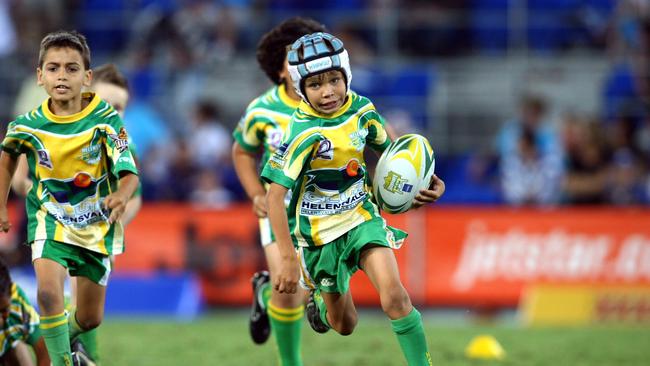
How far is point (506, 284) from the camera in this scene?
14.4 meters

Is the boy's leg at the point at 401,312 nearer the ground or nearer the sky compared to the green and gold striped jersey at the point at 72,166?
nearer the ground

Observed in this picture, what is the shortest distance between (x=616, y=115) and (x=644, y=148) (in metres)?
0.92

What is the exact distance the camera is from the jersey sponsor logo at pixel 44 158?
6992mm

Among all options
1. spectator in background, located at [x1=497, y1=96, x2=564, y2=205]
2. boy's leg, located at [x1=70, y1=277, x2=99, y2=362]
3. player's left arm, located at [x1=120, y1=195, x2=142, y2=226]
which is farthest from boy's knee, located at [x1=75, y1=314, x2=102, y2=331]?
spectator in background, located at [x1=497, y1=96, x2=564, y2=205]

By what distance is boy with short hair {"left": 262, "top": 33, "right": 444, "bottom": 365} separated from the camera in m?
6.64

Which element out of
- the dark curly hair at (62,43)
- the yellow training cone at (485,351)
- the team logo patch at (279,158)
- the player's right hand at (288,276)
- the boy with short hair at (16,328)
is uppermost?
the dark curly hair at (62,43)

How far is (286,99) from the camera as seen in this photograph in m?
8.18

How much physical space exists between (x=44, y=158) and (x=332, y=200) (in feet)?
5.54

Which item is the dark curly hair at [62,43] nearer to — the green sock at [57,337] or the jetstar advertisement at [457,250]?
the green sock at [57,337]

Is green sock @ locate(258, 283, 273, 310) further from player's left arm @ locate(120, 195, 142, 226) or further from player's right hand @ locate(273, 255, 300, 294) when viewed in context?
player's right hand @ locate(273, 255, 300, 294)

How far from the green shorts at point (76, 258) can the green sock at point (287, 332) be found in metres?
1.27

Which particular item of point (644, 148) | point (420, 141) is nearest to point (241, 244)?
point (644, 148)

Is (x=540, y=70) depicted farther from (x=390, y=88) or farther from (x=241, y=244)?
(x=241, y=244)

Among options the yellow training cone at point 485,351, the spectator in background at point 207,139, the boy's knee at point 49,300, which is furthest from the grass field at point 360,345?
the spectator in background at point 207,139
